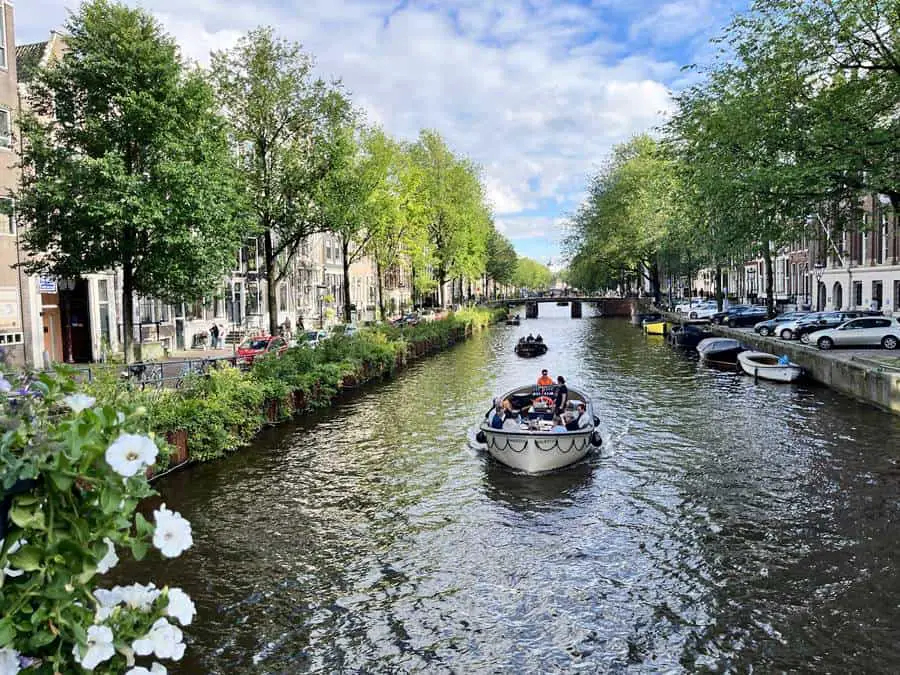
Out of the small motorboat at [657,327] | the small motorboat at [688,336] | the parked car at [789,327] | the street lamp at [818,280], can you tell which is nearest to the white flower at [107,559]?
the parked car at [789,327]

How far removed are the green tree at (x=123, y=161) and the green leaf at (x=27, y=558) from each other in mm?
21504

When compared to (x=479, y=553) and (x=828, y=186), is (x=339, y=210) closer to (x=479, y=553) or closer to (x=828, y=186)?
(x=828, y=186)

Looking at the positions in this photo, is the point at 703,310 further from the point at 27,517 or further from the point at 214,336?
the point at 27,517

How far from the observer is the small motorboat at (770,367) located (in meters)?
32.9

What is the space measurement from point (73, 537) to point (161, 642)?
0.56m

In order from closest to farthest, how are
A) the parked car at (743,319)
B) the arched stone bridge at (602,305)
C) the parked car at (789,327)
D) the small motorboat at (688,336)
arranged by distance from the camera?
the parked car at (789,327) < the small motorboat at (688,336) < the parked car at (743,319) < the arched stone bridge at (602,305)

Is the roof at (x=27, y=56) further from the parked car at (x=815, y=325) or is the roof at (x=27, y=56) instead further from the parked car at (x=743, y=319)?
the parked car at (x=743, y=319)

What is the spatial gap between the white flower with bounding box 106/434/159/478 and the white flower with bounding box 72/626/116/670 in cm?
67

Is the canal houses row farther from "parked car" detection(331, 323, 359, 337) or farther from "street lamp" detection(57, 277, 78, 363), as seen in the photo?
"street lamp" detection(57, 277, 78, 363)

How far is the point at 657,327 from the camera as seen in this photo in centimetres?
6375

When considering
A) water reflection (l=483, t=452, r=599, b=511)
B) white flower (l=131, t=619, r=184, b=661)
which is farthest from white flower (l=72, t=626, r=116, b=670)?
water reflection (l=483, t=452, r=599, b=511)

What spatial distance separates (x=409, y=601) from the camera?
1148 cm

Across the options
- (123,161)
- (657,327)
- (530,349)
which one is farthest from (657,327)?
(123,161)

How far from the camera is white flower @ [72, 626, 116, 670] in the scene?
9.13 feet
